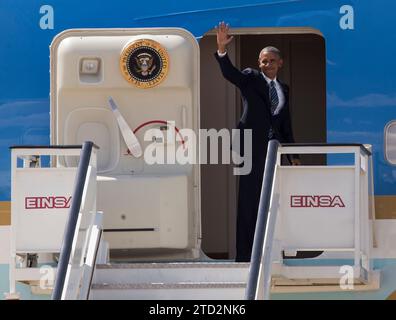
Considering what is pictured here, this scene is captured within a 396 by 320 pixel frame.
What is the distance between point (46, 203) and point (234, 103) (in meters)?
3.28

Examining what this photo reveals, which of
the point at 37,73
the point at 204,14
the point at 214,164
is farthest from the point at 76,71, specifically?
the point at 214,164

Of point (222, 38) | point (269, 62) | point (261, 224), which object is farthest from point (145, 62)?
point (261, 224)

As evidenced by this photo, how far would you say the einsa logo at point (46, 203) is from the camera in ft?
34.1

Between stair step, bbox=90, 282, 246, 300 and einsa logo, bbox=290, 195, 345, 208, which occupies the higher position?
einsa logo, bbox=290, 195, 345, 208

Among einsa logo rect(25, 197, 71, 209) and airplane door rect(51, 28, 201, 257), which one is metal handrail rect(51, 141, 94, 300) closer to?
einsa logo rect(25, 197, 71, 209)

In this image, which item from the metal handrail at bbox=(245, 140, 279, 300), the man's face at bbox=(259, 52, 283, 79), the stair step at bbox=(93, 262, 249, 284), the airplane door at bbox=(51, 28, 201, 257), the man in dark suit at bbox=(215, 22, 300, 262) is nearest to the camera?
the metal handrail at bbox=(245, 140, 279, 300)

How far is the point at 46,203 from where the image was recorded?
1041 cm

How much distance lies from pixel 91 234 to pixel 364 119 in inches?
107

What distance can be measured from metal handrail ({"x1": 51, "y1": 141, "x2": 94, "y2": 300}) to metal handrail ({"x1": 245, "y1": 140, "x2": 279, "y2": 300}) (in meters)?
1.27

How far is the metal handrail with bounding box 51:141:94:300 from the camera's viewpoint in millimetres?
9461

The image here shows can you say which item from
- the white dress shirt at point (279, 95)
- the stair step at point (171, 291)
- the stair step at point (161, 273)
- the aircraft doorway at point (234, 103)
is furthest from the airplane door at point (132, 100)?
the aircraft doorway at point (234, 103)

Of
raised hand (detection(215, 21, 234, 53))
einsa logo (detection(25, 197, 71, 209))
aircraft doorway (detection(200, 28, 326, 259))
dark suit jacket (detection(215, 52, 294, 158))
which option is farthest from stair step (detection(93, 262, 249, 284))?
aircraft doorway (detection(200, 28, 326, 259))

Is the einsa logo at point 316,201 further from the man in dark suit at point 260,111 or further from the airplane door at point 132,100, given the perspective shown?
the airplane door at point 132,100

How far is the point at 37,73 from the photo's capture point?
11.7 metres
